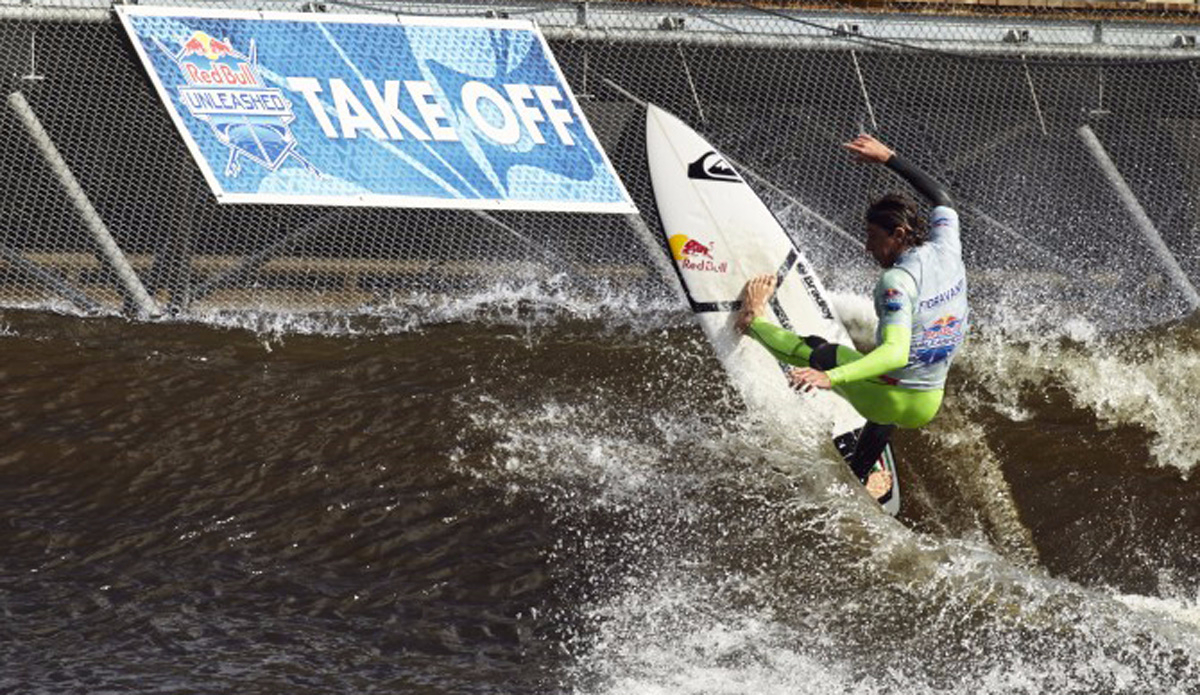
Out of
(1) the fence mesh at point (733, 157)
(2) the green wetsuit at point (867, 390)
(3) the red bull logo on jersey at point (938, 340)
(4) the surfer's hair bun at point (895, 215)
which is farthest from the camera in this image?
(1) the fence mesh at point (733, 157)

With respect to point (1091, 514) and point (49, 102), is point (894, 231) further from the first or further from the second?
point (49, 102)

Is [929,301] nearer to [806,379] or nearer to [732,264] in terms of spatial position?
[806,379]

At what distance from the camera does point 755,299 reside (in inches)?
308

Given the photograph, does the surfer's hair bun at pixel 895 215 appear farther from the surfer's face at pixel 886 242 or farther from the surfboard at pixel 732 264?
the surfboard at pixel 732 264

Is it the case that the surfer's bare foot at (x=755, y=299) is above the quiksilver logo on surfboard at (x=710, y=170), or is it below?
below

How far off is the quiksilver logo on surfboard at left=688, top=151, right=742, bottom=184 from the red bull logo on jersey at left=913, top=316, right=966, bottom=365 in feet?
5.25

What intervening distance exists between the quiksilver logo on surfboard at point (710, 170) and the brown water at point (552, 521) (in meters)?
1.21

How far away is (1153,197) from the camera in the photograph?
11.3m

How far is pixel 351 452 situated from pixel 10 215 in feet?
10.8

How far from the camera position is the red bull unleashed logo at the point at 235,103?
992cm

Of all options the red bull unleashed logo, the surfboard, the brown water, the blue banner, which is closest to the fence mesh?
the blue banner

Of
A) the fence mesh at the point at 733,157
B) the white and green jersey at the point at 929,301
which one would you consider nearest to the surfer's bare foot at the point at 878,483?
the white and green jersey at the point at 929,301

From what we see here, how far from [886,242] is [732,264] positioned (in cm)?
122

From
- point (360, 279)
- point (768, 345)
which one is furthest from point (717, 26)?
point (768, 345)
